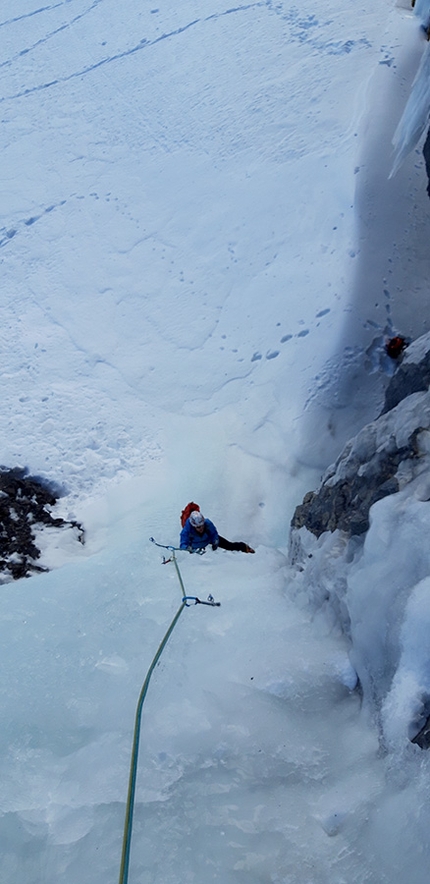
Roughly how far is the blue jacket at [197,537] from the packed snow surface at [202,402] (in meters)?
0.19

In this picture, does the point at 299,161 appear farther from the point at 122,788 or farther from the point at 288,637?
the point at 122,788

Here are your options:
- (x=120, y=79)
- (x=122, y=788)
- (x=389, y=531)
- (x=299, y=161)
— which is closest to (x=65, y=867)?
(x=122, y=788)

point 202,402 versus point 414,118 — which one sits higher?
point 414,118

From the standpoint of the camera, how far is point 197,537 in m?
5.12

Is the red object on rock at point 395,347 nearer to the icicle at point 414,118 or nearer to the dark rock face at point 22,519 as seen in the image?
the icicle at point 414,118

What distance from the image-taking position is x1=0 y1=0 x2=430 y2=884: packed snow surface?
2.87 meters

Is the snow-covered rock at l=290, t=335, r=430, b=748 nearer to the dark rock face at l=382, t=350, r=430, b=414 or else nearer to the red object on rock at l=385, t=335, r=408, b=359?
the dark rock face at l=382, t=350, r=430, b=414

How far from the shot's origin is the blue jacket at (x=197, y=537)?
16.8 feet

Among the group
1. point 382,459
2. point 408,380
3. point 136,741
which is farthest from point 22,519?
point 408,380

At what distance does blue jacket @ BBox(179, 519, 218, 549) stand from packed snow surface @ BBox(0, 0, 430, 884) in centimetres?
19

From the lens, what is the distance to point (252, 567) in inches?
200

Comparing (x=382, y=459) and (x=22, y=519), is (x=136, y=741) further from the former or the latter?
(x=22, y=519)

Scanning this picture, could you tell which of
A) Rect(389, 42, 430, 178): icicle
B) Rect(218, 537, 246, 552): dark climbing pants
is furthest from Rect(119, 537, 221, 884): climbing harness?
Rect(389, 42, 430, 178): icicle

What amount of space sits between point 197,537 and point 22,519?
2.03 meters
